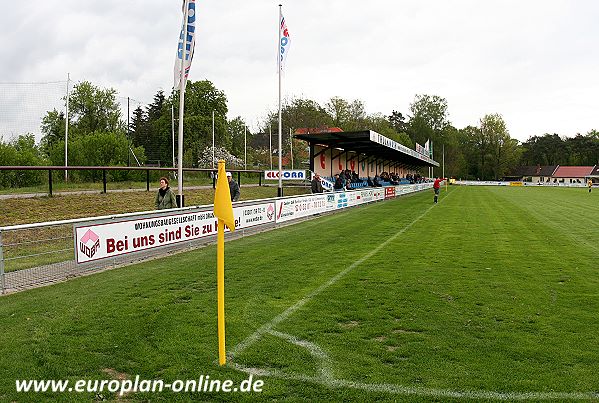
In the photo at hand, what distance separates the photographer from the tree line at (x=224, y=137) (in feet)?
106

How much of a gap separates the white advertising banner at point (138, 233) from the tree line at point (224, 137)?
12.2 meters

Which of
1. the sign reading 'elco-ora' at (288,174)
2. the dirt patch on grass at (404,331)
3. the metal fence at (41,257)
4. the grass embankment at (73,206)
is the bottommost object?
the dirt patch on grass at (404,331)

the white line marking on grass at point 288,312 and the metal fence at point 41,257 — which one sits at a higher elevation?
the metal fence at point 41,257

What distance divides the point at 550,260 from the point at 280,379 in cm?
837

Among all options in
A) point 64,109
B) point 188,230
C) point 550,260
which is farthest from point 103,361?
point 64,109

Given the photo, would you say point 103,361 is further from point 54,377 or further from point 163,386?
point 163,386

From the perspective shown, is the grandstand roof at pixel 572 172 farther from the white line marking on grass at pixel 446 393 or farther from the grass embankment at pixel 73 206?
the white line marking on grass at pixel 446 393

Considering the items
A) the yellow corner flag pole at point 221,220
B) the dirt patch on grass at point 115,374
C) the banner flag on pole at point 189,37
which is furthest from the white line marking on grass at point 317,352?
the banner flag on pole at point 189,37

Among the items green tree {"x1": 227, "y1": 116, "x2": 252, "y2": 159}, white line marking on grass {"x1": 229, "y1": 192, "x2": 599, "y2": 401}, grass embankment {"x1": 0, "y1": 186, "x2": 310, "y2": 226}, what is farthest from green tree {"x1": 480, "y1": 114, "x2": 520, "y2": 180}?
white line marking on grass {"x1": 229, "y1": 192, "x2": 599, "y2": 401}

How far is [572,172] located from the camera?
4894 inches

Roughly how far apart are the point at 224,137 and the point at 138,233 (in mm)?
45331

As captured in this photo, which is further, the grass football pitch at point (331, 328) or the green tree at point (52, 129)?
the green tree at point (52, 129)

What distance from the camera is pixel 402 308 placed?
6.82 m

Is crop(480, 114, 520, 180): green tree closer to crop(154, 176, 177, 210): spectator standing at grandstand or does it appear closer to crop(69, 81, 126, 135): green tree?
crop(69, 81, 126, 135): green tree
